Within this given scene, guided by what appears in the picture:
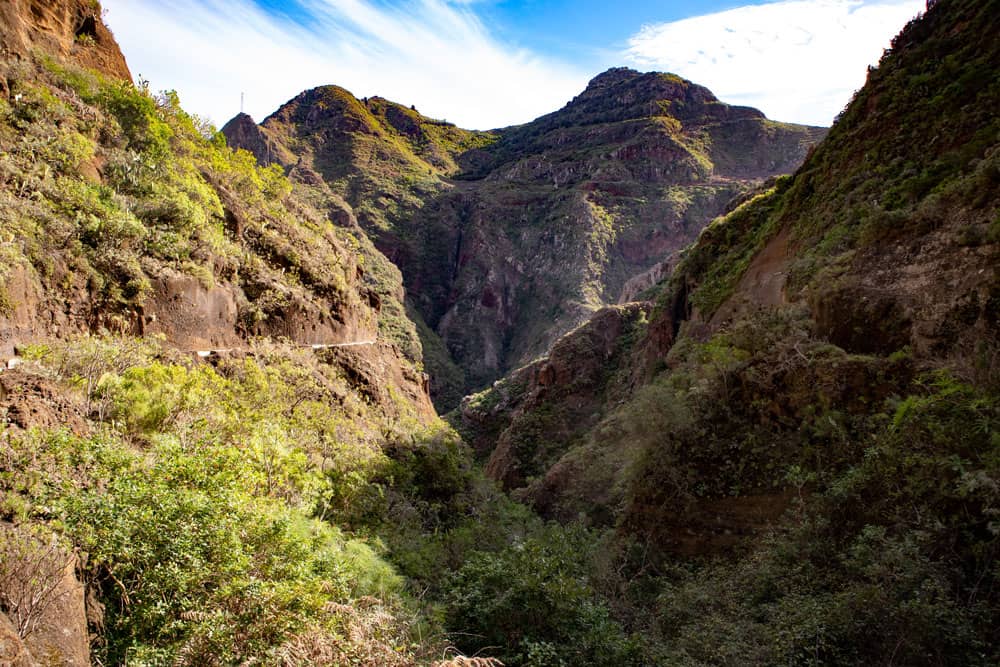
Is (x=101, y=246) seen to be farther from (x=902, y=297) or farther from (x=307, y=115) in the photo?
(x=307, y=115)

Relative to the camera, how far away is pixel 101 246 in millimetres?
10398

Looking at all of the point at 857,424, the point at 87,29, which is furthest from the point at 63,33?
the point at 857,424

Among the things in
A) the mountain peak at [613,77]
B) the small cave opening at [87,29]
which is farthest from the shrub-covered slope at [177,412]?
the mountain peak at [613,77]

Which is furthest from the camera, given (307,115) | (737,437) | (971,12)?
(307,115)

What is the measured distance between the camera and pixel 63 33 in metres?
15.4

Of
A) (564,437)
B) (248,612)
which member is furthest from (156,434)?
(564,437)

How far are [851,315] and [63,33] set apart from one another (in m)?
23.2

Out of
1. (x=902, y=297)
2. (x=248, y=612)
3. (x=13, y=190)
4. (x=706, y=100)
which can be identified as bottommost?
(x=248, y=612)

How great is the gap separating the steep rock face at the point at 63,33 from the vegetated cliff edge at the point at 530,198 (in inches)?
1689

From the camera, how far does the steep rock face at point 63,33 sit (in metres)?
12.6

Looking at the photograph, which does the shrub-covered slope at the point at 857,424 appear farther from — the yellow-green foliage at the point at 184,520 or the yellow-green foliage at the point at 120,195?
the yellow-green foliage at the point at 120,195

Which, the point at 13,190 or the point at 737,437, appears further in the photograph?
the point at 737,437

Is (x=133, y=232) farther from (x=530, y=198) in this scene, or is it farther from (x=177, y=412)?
(x=530, y=198)

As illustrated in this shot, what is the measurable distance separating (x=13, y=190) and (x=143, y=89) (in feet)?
29.1
